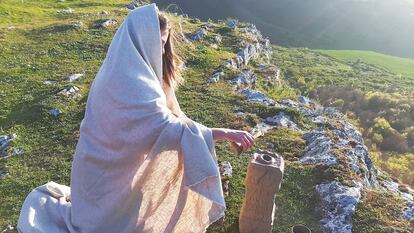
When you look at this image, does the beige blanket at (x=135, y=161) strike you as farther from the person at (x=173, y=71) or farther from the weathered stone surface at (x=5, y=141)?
the weathered stone surface at (x=5, y=141)

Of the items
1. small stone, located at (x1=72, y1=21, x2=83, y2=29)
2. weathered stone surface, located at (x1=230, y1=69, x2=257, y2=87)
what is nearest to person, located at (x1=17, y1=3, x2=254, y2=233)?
weathered stone surface, located at (x1=230, y1=69, x2=257, y2=87)

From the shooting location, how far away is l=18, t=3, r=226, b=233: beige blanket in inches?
225

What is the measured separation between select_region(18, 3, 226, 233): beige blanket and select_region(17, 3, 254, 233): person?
0.04ft

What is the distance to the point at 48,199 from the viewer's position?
6.82m

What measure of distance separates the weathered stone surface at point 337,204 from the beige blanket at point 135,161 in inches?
143

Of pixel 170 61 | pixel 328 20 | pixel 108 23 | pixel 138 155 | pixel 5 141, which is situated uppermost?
pixel 170 61

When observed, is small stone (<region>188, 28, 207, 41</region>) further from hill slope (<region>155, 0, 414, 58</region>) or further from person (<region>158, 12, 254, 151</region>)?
hill slope (<region>155, 0, 414, 58</region>)

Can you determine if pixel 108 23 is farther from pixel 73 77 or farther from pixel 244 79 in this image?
pixel 244 79

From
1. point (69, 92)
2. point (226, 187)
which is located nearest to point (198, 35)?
point (69, 92)

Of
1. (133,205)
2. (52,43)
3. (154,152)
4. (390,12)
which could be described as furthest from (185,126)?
(390,12)

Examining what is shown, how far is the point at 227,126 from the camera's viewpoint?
14570 mm

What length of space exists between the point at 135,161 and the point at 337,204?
5398 millimetres

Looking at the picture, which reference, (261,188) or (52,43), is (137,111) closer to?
(261,188)

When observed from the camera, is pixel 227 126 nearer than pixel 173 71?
No
